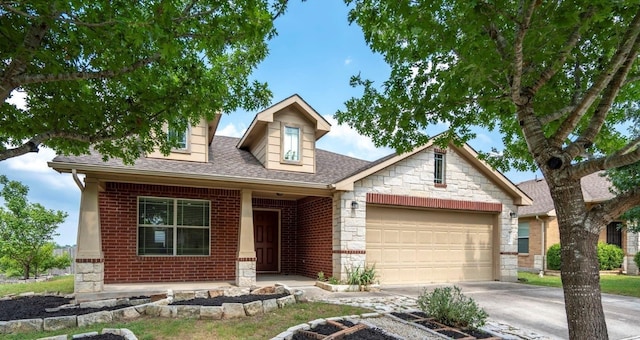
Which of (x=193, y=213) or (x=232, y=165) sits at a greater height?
(x=232, y=165)

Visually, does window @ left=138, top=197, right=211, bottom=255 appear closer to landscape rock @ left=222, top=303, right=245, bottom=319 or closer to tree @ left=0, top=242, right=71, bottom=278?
landscape rock @ left=222, top=303, right=245, bottom=319

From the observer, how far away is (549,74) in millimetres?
4164

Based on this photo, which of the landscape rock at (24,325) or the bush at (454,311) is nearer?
the landscape rock at (24,325)

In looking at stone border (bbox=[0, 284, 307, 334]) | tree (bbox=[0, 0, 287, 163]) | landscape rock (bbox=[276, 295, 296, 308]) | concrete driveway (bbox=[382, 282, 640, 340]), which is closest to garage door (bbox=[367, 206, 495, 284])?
concrete driveway (bbox=[382, 282, 640, 340])

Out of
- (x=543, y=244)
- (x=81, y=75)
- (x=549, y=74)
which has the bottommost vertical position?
(x=543, y=244)

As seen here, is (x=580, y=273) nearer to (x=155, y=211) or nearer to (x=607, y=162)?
(x=607, y=162)

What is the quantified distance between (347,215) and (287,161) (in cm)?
270

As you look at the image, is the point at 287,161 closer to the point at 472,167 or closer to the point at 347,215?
the point at 347,215

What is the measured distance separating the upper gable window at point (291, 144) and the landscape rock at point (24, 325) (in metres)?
7.42

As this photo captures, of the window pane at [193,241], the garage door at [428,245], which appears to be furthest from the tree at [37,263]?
the garage door at [428,245]

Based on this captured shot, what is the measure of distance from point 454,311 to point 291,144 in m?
7.42

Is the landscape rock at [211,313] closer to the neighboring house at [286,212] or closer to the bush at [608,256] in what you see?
the neighboring house at [286,212]

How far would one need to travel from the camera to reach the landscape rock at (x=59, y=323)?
231 inches

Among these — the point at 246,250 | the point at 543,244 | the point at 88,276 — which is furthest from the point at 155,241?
the point at 543,244
